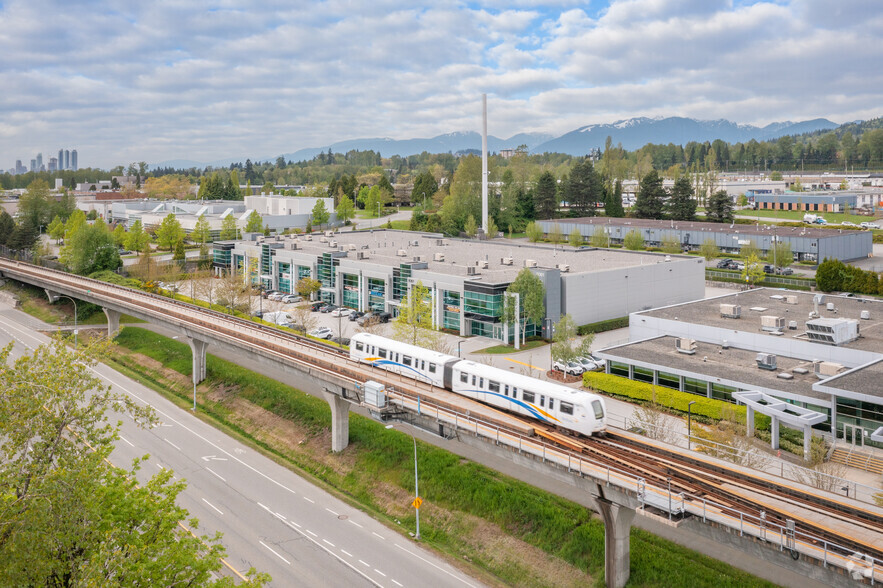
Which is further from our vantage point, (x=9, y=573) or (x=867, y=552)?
(x=867, y=552)

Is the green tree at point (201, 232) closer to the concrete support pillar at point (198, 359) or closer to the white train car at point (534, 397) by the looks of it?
the concrete support pillar at point (198, 359)

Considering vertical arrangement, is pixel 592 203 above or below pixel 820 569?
above

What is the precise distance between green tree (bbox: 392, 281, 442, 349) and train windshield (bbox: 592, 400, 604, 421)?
981 inches

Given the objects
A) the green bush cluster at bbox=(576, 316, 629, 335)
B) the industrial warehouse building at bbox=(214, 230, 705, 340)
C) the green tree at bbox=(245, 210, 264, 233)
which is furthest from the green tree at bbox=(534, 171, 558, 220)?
the green bush cluster at bbox=(576, 316, 629, 335)

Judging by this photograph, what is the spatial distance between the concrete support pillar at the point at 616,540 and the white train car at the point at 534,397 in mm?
4596

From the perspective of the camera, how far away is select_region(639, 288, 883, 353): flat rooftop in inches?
2159

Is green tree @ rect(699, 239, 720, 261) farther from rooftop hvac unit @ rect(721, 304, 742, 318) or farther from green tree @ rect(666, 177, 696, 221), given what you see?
rooftop hvac unit @ rect(721, 304, 742, 318)

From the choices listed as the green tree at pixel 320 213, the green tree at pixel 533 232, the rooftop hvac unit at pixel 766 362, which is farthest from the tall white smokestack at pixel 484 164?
the rooftop hvac unit at pixel 766 362

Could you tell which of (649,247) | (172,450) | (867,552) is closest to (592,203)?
(649,247)

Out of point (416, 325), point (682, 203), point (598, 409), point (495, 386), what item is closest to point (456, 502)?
point (495, 386)

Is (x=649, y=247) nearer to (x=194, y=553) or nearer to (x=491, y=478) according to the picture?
(x=491, y=478)

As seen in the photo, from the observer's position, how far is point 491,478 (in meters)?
39.8

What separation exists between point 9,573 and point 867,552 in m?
25.3

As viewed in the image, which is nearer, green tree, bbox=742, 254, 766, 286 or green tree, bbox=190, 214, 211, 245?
green tree, bbox=742, 254, 766, 286
